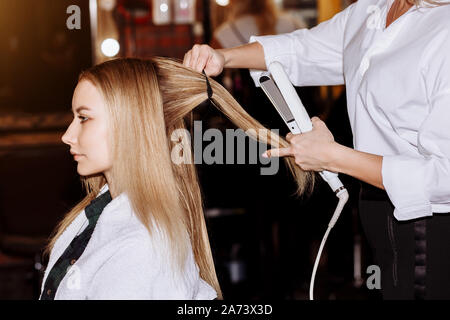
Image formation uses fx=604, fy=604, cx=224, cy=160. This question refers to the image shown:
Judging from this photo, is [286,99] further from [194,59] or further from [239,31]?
[239,31]

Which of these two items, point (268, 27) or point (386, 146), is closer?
point (386, 146)

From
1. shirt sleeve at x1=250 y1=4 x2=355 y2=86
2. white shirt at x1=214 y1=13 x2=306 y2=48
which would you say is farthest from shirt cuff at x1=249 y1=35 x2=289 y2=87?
white shirt at x1=214 y1=13 x2=306 y2=48

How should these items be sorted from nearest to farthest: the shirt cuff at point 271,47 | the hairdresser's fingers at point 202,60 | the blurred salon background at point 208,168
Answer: the hairdresser's fingers at point 202,60 → the shirt cuff at point 271,47 → the blurred salon background at point 208,168

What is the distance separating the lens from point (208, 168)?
279cm

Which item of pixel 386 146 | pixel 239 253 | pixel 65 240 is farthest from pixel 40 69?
pixel 386 146

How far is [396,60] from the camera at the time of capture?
3.69 feet

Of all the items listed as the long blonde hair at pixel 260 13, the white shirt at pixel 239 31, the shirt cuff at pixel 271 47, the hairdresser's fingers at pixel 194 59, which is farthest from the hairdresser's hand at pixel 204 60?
the long blonde hair at pixel 260 13

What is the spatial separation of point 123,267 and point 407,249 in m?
0.56

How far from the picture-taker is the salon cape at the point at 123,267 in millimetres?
1027

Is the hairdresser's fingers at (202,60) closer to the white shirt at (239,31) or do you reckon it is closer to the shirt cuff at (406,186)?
the shirt cuff at (406,186)

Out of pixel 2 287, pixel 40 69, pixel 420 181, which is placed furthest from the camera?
pixel 40 69

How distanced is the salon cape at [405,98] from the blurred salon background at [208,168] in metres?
0.67

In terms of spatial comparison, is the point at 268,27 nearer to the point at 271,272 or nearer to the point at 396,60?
the point at 271,272
